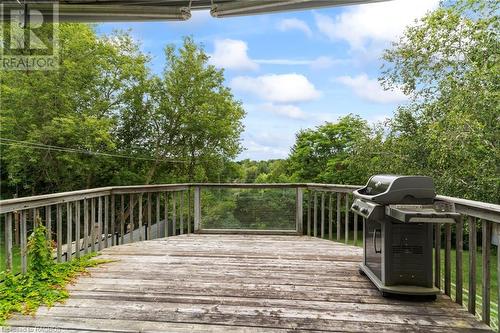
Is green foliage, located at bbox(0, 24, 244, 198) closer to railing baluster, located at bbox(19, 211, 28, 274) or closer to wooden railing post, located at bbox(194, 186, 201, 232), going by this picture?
wooden railing post, located at bbox(194, 186, 201, 232)

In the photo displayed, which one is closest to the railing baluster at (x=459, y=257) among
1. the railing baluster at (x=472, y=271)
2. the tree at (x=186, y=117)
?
the railing baluster at (x=472, y=271)

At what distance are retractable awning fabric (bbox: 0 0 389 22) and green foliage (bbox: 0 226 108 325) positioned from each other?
6.72 ft

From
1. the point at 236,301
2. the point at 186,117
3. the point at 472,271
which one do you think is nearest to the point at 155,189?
the point at 236,301

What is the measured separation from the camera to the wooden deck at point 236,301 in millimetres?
2262

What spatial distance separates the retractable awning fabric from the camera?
301 cm

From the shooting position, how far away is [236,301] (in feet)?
8.73

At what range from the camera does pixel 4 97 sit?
11422 millimetres

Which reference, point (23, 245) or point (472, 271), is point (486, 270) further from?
point (23, 245)

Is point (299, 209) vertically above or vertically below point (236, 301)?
above

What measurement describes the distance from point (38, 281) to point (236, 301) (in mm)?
1823

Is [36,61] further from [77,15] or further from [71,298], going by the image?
[71,298]

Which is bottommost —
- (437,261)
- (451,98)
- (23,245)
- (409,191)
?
(437,261)

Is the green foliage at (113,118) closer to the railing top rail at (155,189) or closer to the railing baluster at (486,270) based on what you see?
the railing top rail at (155,189)

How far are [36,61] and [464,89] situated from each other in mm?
12289
